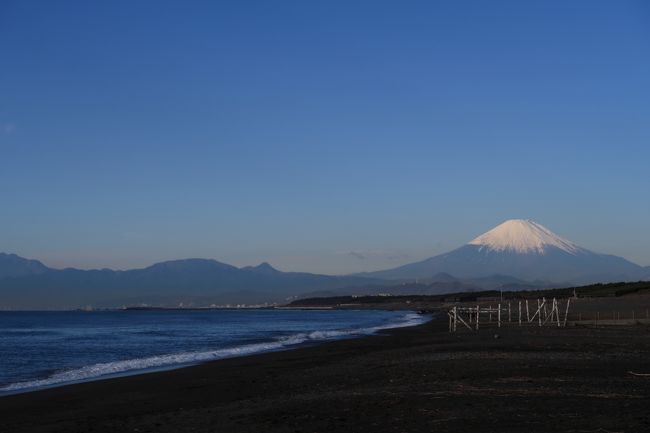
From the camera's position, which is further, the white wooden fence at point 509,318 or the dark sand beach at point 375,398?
the white wooden fence at point 509,318

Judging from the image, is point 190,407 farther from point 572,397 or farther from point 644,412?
point 644,412

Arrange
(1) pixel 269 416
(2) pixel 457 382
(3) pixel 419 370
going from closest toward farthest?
(1) pixel 269 416 → (2) pixel 457 382 → (3) pixel 419 370

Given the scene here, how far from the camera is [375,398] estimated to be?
13.4 metres

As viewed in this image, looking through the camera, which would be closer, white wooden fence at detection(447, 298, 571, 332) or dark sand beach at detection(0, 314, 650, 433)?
dark sand beach at detection(0, 314, 650, 433)

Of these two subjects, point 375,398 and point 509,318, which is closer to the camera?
point 375,398

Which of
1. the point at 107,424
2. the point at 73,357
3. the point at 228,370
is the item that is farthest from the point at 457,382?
the point at 73,357

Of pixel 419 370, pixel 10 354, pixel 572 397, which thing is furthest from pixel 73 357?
pixel 572 397

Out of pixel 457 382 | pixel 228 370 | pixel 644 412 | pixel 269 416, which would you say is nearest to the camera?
pixel 644 412

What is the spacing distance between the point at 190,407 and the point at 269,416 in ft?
8.84

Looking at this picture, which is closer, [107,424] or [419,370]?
[107,424]

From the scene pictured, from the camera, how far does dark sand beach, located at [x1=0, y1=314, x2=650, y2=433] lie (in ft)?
35.0

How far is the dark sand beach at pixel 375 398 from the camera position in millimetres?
10680

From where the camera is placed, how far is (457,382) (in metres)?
15.3

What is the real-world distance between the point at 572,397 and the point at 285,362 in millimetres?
14721
